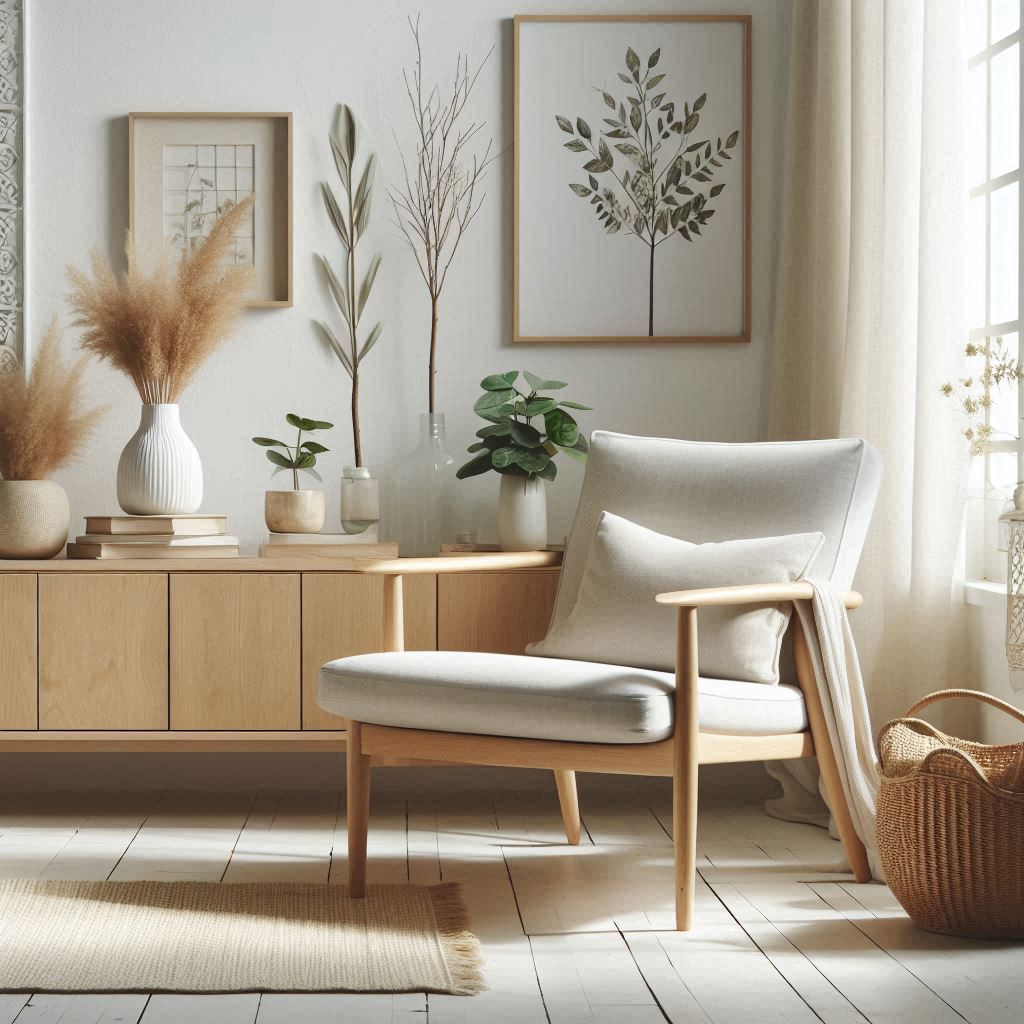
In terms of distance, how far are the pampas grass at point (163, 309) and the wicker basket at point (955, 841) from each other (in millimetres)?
1804

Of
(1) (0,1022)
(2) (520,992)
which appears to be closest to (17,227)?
(1) (0,1022)

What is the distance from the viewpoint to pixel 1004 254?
2.79 meters

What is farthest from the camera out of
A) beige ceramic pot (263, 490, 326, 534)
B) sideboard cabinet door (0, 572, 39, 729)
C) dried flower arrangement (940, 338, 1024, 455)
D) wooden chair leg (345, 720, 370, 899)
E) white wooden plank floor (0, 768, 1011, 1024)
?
beige ceramic pot (263, 490, 326, 534)

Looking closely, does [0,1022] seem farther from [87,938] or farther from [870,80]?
[870,80]

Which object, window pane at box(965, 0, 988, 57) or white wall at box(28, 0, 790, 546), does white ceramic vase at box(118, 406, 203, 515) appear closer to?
Result: white wall at box(28, 0, 790, 546)

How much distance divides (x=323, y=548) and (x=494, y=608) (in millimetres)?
426

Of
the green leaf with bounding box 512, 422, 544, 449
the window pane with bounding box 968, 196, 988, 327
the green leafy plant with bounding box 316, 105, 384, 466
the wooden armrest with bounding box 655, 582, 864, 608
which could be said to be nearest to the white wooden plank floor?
the wooden armrest with bounding box 655, 582, 864, 608

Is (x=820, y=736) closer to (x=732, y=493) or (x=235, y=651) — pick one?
(x=732, y=493)

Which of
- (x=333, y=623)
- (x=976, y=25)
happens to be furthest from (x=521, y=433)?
(x=976, y=25)

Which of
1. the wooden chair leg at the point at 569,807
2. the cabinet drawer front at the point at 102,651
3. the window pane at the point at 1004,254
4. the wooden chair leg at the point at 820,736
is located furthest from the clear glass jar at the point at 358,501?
the window pane at the point at 1004,254

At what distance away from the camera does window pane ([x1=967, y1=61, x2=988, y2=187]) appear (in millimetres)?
2859

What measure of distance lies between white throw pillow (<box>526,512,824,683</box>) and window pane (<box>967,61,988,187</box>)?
1.01m

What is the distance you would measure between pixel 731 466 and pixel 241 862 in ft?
4.25

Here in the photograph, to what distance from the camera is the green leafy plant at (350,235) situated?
3344 mm
